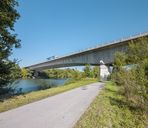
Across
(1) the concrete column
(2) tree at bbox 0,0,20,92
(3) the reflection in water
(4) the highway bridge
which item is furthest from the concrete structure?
(2) tree at bbox 0,0,20,92

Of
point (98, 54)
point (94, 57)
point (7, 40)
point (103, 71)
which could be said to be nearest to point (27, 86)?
point (94, 57)

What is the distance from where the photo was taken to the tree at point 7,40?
1264 cm

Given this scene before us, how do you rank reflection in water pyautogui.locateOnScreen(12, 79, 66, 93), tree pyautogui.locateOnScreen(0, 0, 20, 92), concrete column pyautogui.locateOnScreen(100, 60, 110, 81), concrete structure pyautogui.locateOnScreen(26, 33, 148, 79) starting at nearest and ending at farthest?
tree pyautogui.locateOnScreen(0, 0, 20, 92) < reflection in water pyautogui.locateOnScreen(12, 79, 66, 93) < concrete structure pyautogui.locateOnScreen(26, 33, 148, 79) < concrete column pyautogui.locateOnScreen(100, 60, 110, 81)

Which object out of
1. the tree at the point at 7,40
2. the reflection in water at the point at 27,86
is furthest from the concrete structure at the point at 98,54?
the tree at the point at 7,40

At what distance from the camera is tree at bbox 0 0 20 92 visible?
1264 cm

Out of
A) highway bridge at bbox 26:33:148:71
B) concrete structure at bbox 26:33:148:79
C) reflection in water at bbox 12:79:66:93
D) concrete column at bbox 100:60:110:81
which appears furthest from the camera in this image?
concrete column at bbox 100:60:110:81

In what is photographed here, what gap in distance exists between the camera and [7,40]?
44.4 ft

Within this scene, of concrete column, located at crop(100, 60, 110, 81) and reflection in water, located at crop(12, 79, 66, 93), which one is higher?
concrete column, located at crop(100, 60, 110, 81)

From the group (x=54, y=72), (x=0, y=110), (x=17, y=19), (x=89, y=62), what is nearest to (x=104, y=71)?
(x=89, y=62)

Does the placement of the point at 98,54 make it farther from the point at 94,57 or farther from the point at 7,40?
the point at 7,40

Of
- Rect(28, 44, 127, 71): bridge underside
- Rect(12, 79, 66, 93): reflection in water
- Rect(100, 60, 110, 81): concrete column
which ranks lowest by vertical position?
Rect(12, 79, 66, 93): reflection in water

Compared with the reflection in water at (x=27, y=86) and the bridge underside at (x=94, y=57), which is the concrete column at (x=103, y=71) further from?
the reflection in water at (x=27, y=86)

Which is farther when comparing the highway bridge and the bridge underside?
the bridge underside

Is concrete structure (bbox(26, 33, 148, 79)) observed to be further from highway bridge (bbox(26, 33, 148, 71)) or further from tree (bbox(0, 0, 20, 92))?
tree (bbox(0, 0, 20, 92))
